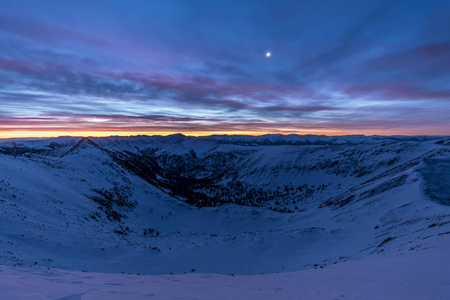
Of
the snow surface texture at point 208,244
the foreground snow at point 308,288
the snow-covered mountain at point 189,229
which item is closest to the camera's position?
the foreground snow at point 308,288

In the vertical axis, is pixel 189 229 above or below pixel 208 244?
below

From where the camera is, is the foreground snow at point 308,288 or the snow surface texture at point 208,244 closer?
the foreground snow at point 308,288

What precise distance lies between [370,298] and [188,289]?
318 inches

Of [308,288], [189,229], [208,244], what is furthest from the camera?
[189,229]

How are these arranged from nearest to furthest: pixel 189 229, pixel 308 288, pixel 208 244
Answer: pixel 308 288 < pixel 208 244 < pixel 189 229

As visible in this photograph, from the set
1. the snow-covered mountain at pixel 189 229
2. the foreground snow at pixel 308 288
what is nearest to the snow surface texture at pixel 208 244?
the foreground snow at pixel 308 288

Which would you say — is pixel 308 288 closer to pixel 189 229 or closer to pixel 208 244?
pixel 208 244

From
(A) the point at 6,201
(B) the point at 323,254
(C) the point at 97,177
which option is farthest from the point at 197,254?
(C) the point at 97,177

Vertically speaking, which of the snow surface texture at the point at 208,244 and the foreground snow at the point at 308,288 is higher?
the foreground snow at the point at 308,288

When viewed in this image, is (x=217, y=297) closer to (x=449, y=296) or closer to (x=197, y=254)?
(x=449, y=296)

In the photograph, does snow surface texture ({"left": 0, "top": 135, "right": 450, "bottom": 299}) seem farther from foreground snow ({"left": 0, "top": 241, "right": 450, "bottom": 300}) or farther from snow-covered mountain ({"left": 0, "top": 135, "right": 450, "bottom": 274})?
snow-covered mountain ({"left": 0, "top": 135, "right": 450, "bottom": 274})

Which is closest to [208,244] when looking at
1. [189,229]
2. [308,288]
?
[308,288]

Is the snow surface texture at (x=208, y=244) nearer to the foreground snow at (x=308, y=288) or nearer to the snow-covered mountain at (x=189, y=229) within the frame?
the foreground snow at (x=308, y=288)

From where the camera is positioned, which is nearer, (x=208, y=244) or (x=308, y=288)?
(x=308, y=288)
